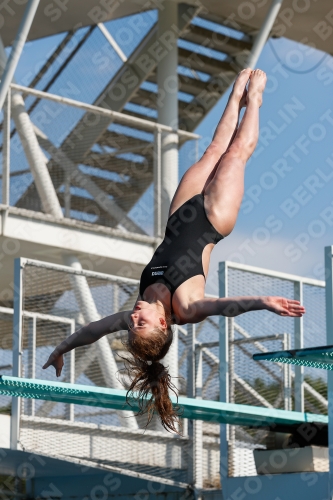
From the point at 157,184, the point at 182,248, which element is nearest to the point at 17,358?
the point at 182,248

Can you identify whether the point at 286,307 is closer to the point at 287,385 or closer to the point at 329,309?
the point at 329,309

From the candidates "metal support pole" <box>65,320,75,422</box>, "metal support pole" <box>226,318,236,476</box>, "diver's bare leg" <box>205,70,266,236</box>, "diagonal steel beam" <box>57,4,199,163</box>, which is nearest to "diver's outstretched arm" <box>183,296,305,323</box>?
"diver's bare leg" <box>205,70,266,236</box>

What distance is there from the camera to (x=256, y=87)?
263 inches

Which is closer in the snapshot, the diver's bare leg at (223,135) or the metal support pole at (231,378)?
the diver's bare leg at (223,135)

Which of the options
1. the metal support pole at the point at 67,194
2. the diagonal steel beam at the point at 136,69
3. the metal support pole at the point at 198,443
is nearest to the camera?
the metal support pole at the point at 198,443

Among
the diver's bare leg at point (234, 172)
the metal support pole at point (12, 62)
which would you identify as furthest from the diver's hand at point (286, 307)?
the metal support pole at point (12, 62)

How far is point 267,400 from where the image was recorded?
30.2 ft

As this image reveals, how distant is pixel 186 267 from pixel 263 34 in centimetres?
698

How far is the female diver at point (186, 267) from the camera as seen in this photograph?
5.69 meters

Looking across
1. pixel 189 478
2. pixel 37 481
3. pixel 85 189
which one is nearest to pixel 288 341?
pixel 189 478

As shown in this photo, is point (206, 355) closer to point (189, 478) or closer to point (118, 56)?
point (189, 478)

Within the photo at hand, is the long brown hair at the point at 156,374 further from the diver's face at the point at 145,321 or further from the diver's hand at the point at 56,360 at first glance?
the diver's hand at the point at 56,360

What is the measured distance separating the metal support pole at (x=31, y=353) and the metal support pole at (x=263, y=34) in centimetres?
520

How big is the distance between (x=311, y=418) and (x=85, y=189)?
450 centimetres
